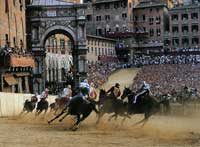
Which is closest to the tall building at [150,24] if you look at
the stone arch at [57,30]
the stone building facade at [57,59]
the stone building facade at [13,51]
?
the stone building facade at [57,59]

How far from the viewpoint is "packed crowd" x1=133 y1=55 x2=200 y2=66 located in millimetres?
98662

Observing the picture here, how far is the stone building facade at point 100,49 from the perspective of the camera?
344ft

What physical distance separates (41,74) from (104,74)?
76.4 ft

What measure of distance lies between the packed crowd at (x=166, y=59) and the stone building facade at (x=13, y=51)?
42426 mm

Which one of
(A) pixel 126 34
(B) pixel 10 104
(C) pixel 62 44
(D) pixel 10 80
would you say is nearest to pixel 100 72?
(C) pixel 62 44

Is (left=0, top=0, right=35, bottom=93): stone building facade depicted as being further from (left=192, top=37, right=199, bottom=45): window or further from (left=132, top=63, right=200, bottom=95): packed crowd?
(left=192, top=37, right=199, bottom=45): window

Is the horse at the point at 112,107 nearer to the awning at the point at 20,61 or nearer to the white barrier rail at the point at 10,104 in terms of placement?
the white barrier rail at the point at 10,104

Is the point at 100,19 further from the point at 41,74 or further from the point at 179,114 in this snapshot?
the point at 179,114

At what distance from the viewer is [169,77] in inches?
3391

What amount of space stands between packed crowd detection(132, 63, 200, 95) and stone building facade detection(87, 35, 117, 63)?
1208 centimetres

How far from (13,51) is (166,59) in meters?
57.8

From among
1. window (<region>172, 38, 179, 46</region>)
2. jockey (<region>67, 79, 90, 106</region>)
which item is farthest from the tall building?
jockey (<region>67, 79, 90, 106</region>)

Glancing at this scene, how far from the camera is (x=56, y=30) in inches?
2790

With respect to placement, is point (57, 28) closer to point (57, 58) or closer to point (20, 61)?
point (57, 58)
